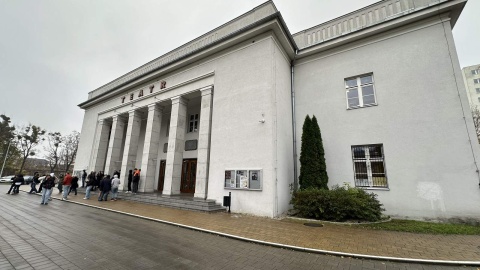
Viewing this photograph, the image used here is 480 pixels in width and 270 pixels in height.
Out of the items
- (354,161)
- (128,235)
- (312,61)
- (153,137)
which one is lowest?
(128,235)

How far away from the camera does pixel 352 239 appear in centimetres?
595

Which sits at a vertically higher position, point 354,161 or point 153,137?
point 153,137

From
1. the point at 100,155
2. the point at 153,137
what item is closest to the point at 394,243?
the point at 153,137

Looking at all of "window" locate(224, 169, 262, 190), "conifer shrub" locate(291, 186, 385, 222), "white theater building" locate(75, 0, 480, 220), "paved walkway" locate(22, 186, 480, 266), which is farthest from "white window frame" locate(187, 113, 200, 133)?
"conifer shrub" locate(291, 186, 385, 222)

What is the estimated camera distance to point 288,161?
1110cm

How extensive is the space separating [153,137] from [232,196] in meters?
8.66

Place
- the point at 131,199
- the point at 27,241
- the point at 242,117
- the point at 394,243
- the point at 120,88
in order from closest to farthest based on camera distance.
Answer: the point at 27,241, the point at 394,243, the point at 242,117, the point at 131,199, the point at 120,88

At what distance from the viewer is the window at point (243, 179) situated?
9.75 meters

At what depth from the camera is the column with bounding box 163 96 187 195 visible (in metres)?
13.2

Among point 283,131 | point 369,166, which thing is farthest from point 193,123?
point 369,166

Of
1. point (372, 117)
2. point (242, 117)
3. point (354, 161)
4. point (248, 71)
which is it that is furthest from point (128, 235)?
point (372, 117)

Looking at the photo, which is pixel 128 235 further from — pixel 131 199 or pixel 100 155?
pixel 100 155

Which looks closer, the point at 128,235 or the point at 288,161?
the point at 128,235

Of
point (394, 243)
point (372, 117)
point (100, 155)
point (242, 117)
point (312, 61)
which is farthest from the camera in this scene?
point (100, 155)
